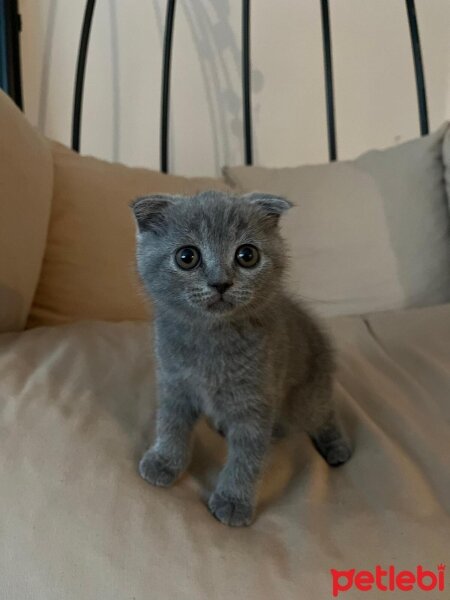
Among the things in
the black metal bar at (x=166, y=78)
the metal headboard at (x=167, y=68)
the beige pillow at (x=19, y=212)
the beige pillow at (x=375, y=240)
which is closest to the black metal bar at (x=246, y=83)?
the metal headboard at (x=167, y=68)

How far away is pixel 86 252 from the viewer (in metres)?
1.14

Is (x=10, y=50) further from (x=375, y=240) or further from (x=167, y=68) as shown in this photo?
(x=375, y=240)

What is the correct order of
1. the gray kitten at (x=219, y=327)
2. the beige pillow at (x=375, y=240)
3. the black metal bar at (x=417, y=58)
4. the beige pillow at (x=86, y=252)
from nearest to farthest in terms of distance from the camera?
the gray kitten at (x=219, y=327)
the beige pillow at (x=86, y=252)
the beige pillow at (x=375, y=240)
the black metal bar at (x=417, y=58)

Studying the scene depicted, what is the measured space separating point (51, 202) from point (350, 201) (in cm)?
68

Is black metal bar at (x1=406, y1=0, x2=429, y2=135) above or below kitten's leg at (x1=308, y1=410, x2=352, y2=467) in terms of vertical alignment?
above

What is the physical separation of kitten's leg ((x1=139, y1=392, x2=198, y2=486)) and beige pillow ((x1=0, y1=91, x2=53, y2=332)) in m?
0.38

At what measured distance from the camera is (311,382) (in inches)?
33.1

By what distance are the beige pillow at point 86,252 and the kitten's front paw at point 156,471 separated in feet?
1.60

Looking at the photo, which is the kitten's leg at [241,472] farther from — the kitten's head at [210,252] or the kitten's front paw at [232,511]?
the kitten's head at [210,252]

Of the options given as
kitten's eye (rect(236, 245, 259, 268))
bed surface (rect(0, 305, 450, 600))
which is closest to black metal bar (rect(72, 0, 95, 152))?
bed surface (rect(0, 305, 450, 600))

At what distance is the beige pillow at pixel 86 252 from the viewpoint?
1.13m

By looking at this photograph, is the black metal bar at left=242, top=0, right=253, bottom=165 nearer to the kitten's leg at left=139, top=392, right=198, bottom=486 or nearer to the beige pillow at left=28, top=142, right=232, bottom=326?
the beige pillow at left=28, top=142, right=232, bottom=326

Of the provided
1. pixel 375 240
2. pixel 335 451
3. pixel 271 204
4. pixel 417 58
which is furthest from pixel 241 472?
pixel 417 58

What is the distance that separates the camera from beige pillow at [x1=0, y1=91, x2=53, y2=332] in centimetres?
93
